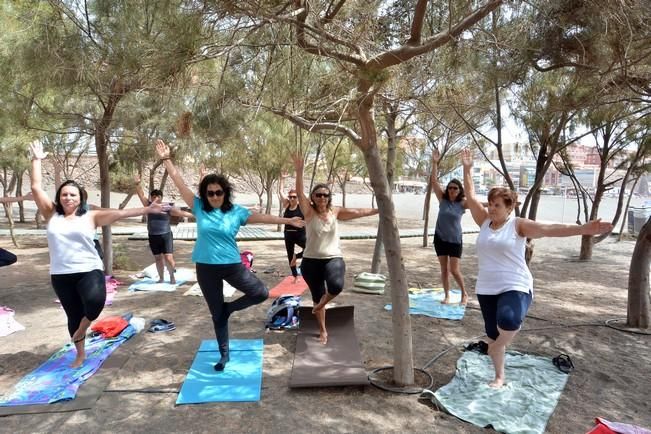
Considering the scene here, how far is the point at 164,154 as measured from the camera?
12.9 ft

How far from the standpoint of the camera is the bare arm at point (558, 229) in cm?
282

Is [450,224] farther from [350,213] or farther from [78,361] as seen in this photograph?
[78,361]

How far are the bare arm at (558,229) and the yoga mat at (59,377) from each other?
3.31 m

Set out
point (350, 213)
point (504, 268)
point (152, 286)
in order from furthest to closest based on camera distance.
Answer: point (152, 286) → point (350, 213) → point (504, 268)

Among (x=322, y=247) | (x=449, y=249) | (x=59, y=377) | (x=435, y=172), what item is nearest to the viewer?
(x=59, y=377)

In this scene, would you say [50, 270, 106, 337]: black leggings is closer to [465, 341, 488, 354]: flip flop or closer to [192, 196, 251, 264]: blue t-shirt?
[192, 196, 251, 264]: blue t-shirt

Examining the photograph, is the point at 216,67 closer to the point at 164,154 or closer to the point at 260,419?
the point at 164,154

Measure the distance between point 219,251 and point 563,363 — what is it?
289cm

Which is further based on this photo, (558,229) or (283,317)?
(283,317)

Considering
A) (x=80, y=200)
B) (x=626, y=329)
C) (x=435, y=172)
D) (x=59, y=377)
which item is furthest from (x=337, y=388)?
(x=626, y=329)

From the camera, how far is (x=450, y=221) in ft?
18.4

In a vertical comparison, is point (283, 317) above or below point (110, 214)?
below

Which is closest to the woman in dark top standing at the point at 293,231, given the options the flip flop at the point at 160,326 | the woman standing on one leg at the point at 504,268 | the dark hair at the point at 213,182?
the flip flop at the point at 160,326

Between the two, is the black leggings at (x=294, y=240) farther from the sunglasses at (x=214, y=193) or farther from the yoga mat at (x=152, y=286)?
the sunglasses at (x=214, y=193)
